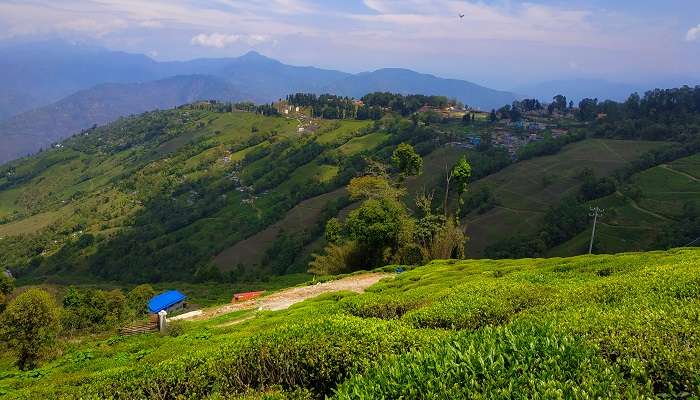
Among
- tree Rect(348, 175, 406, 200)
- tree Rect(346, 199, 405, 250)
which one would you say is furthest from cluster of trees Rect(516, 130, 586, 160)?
tree Rect(346, 199, 405, 250)

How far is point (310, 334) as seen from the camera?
45.2 ft

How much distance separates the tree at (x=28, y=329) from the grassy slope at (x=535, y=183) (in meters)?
101

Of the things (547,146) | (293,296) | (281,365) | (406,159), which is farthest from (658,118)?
(281,365)

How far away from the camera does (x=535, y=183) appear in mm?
150375

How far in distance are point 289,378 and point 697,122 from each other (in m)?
200

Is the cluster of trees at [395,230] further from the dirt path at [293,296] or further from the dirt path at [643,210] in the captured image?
the dirt path at [643,210]

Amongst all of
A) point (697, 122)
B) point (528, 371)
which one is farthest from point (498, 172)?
point (528, 371)

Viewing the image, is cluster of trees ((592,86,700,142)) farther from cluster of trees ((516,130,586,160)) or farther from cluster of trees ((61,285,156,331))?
cluster of trees ((61,285,156,331))

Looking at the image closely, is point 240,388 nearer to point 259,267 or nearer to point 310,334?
point 310,334

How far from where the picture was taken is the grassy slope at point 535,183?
12600cm

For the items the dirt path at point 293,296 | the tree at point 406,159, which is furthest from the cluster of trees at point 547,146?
the dirt path at point 293,296

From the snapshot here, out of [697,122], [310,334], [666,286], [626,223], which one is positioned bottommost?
[626,223]

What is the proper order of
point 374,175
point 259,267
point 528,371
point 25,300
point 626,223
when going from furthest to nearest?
point 259,267 → point 626,223 → point 374,175 → point 25,300 → point 528,371

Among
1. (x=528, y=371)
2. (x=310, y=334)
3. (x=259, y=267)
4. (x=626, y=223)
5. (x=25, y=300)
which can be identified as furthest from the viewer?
(x=259, y=267)
